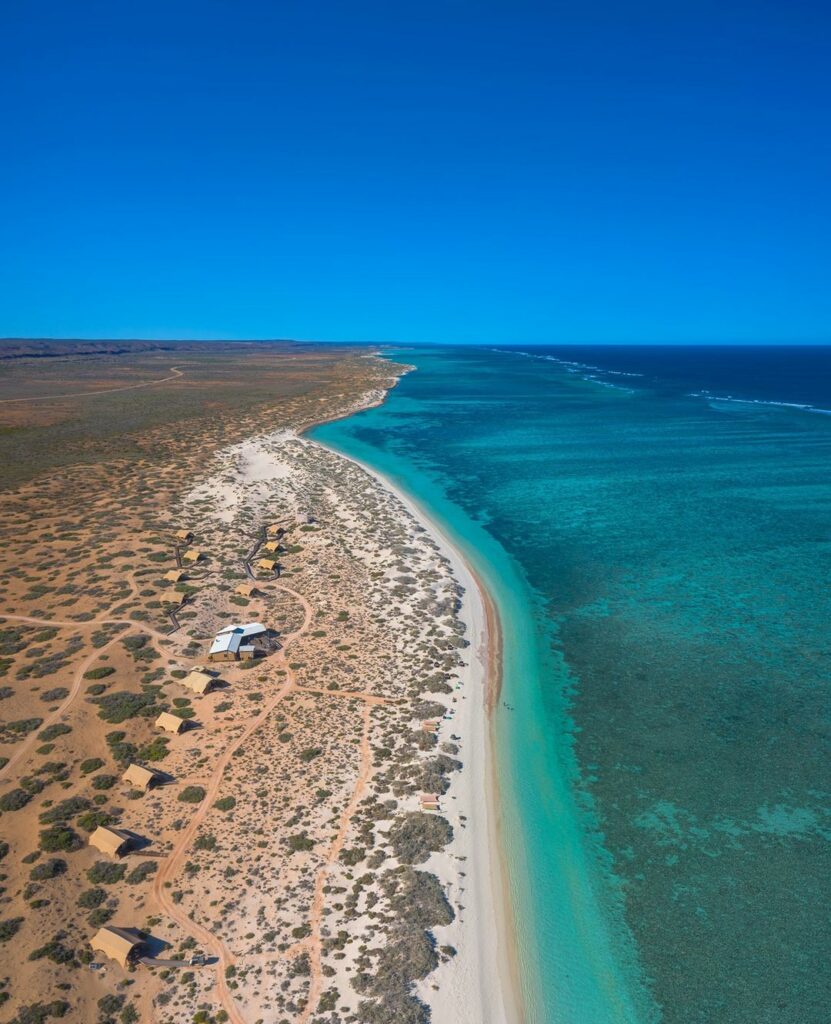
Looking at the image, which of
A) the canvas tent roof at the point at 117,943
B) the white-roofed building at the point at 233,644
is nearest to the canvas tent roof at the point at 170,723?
the white-roofed building at the point at 233,644

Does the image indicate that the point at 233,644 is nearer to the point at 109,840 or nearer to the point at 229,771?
the point at 229,771

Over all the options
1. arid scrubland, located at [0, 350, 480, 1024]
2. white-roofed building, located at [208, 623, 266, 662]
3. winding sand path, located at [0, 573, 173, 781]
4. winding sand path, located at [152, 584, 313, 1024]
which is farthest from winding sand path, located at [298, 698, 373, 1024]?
winding sand path, located at [0, 573, 173, 781]

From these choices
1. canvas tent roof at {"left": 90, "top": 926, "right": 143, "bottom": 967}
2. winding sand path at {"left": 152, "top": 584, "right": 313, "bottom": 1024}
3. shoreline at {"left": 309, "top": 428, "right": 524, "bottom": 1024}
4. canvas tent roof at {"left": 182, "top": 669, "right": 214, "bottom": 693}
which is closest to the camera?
winding sand path at {"left": 152, "top": 584, "right": 313, "bottom": 1024}

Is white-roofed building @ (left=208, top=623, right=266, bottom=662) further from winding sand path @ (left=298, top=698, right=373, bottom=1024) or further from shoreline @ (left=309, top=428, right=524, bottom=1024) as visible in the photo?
shoreline @ (left=309, top=428, right=524, bottom=1024)

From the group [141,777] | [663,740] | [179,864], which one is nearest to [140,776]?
[141,777]

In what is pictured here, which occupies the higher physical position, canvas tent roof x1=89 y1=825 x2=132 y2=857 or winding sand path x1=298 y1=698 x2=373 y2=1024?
canvas tent roof x1=89 y1=825 x2=132 y2=857

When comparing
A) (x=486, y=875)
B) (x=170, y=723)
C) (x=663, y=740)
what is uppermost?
(x=170, y=723)
